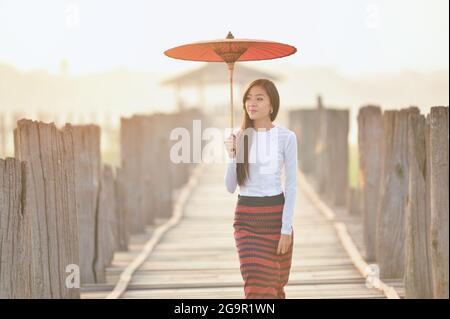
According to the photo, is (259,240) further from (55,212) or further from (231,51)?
(55,212)

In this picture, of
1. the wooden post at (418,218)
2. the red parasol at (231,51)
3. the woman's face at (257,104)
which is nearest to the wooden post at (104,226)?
the red parasol at (231,51)

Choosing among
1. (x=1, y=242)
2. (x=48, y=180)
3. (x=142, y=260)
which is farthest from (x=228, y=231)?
(x=1, y=242)

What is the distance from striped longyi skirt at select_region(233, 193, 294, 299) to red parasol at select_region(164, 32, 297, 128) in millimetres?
478

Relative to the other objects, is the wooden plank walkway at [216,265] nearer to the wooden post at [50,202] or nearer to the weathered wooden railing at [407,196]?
the weathered wooden railing at [407,196]

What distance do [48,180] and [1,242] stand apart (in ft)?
2.44

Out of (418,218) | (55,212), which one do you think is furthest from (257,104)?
(418,218)

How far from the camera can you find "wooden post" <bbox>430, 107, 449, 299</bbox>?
4746mm

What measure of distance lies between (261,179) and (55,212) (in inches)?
54.2

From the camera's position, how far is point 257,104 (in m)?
4.28

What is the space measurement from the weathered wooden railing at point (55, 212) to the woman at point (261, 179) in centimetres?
107

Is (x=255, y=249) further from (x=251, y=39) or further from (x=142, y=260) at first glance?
A: (x=142, y=260)

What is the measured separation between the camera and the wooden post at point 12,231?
4195 millimetres

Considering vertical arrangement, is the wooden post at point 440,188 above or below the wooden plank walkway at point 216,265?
above

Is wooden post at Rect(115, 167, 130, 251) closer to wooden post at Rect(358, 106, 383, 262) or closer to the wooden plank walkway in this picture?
the wooden plank walkway
